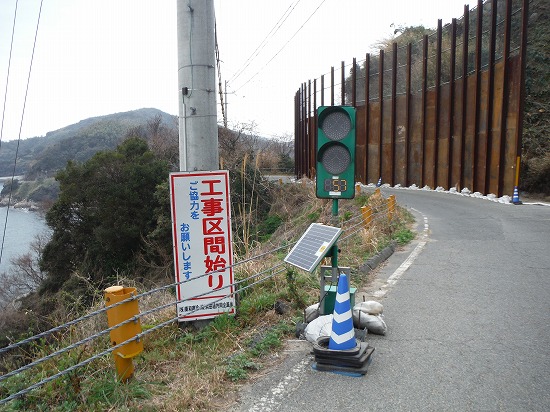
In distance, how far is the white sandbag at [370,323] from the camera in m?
4.88

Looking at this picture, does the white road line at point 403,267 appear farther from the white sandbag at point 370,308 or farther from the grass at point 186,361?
the white sandbag at point 370,308

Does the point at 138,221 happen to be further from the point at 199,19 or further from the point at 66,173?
the point at 199,19

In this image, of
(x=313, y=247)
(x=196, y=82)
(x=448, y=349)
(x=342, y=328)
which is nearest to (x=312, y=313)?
(x=313, y=247)

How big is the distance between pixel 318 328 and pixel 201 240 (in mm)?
1734

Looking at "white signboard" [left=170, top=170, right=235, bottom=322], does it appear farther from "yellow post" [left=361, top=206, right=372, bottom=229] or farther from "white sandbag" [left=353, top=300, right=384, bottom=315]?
"yellow post" [left=361, top=206, right=372, bottom=229]

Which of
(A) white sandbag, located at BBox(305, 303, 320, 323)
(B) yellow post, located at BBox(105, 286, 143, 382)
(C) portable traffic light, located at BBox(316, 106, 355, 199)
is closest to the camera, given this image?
(B) yellow post, located at BBox(105, 286, 143, 382)

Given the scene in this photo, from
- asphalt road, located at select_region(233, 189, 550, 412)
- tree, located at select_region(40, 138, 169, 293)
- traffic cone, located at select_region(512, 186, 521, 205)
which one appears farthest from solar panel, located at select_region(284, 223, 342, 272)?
tree, located at select_region(40, 138, 169, 293)

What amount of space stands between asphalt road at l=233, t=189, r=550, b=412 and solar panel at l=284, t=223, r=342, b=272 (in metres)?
0.89

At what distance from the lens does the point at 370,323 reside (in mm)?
4891

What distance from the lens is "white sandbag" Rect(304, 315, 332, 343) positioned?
14.5 ft

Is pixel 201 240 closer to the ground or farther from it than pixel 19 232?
farther from it

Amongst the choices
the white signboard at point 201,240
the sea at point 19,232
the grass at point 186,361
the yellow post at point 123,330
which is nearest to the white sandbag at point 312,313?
the grass at point 186,361

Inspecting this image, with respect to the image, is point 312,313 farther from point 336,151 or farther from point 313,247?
point 336,151

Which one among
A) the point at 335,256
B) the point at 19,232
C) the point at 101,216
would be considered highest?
the point at 335,256
